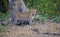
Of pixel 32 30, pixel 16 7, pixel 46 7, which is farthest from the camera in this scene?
pixel 46 7

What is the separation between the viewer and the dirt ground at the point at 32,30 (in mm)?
8901

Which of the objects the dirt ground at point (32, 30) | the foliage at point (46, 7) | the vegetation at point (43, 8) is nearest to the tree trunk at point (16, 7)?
the vegetation at point (43, 8)

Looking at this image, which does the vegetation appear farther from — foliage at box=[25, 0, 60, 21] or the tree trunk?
the tree trunk

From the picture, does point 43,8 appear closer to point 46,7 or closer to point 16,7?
point 46,7

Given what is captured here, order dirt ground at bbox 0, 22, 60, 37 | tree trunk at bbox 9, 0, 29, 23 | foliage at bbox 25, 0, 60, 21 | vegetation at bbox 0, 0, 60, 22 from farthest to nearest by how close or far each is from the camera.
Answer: foliage at bbox 25, 0, 60, 21, vegetation at bbox 0, 0, 60, 22, tree trunk at bbox 9, 0, 29, 23, dirt ground at bbox 0, 22, 60, 37

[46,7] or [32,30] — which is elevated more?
[46,7]

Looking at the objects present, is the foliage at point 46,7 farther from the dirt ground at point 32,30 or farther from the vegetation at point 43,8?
the dirt ground at point 32,30

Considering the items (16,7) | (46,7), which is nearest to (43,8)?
(46,7)

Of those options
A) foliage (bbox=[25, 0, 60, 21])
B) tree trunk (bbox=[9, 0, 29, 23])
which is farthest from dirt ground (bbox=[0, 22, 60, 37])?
foliage (bbox=[25, 0, 60, 21])

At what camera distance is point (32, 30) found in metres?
9.53

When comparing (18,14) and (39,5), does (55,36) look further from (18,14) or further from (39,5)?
(39,5)

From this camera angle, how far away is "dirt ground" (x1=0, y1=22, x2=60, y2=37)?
8901mm

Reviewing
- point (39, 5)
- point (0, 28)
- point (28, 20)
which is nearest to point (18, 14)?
point (28, 20)

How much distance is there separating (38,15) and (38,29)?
252 cm
